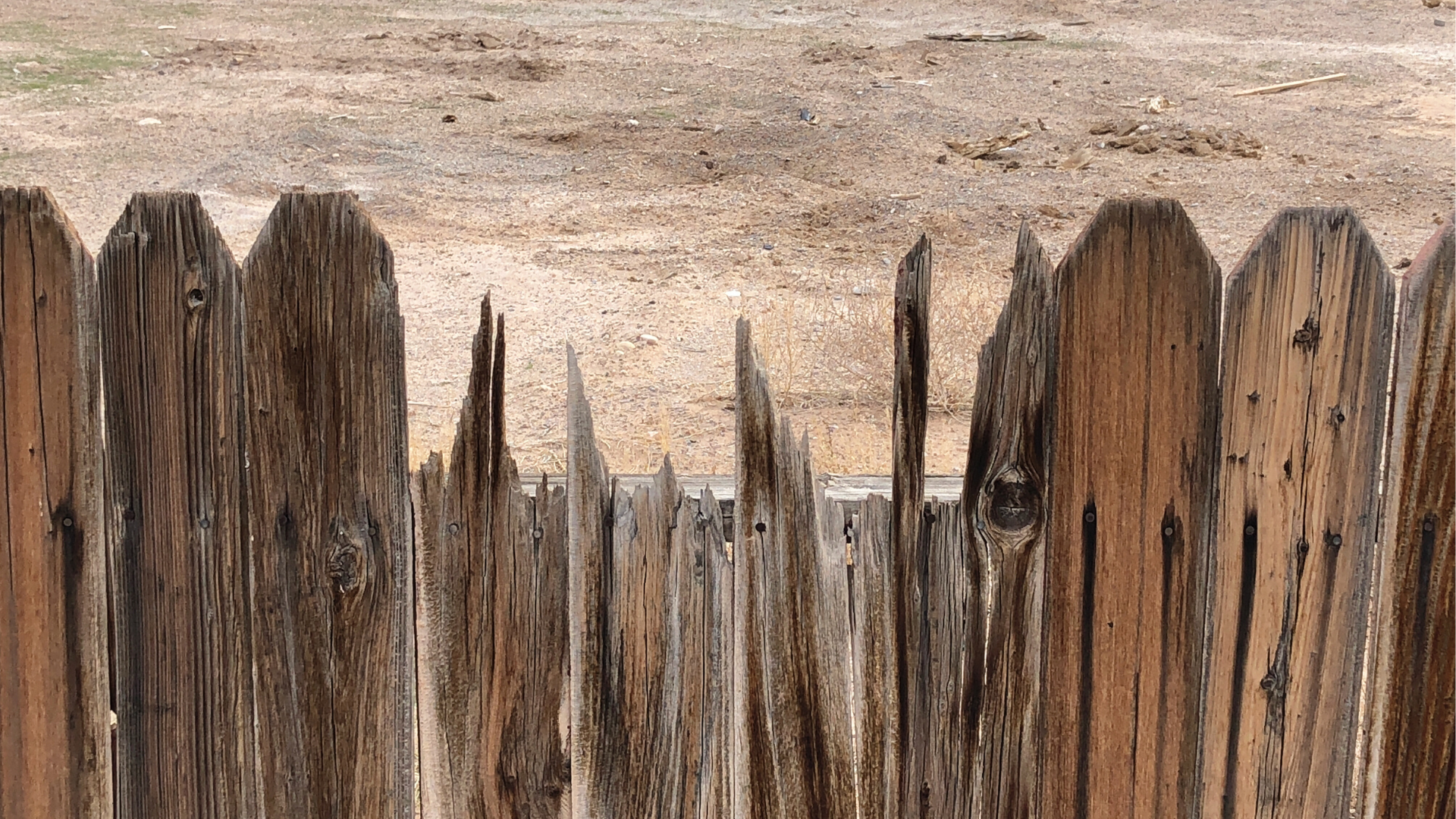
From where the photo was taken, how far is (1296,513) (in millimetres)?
1710

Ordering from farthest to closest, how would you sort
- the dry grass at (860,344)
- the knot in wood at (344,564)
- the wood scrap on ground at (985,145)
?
the wood scrap on ground at (985,145) < the dry grass at (860,344) < the knot in wood at (344,564)

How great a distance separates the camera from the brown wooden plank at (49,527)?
1.68 m

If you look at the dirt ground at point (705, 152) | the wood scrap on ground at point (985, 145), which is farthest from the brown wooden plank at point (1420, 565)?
the wood scrap on ground at point (985, 145)

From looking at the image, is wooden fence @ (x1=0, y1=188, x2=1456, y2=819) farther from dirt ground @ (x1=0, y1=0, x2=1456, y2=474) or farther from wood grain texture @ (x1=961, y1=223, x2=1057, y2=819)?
dirt ground @ (x1=0, y1=0, x2=1456, y2=474)

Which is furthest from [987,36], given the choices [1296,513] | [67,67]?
[1296,513]

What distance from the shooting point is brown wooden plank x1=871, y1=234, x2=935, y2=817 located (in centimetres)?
166

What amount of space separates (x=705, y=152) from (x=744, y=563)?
416 inches

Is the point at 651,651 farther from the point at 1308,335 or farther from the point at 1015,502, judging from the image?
the point at 1308,335

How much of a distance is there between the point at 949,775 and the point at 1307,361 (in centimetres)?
66

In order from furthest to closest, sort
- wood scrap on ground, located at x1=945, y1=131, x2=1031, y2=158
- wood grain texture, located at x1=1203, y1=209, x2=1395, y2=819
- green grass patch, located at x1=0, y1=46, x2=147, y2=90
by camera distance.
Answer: green grass patch, located at x1=0, y1=46, x2=147, y2=90 → wood scrap on ground, located at x1=945, y1=131, x2=1031, y2=158 → wood grain texture, located at x1=1203, y1=209, x2=1395, y2=819

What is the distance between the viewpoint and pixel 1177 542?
5.66ft

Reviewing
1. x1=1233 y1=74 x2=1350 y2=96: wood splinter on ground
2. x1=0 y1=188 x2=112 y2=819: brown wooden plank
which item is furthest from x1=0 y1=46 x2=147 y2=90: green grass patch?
x1=0 y1=188 x2=112 y2=819: brown wooden plank

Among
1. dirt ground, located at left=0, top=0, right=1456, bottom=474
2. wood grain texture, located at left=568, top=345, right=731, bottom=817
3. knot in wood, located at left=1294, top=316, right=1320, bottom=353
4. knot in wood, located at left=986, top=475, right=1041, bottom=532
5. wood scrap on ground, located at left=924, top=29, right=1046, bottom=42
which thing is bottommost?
wood grain texture, located at left=568, top=345, right=731, bottom=817

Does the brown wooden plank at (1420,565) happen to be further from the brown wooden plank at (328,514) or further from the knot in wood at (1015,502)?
the brown wooden plank at (328,514)
